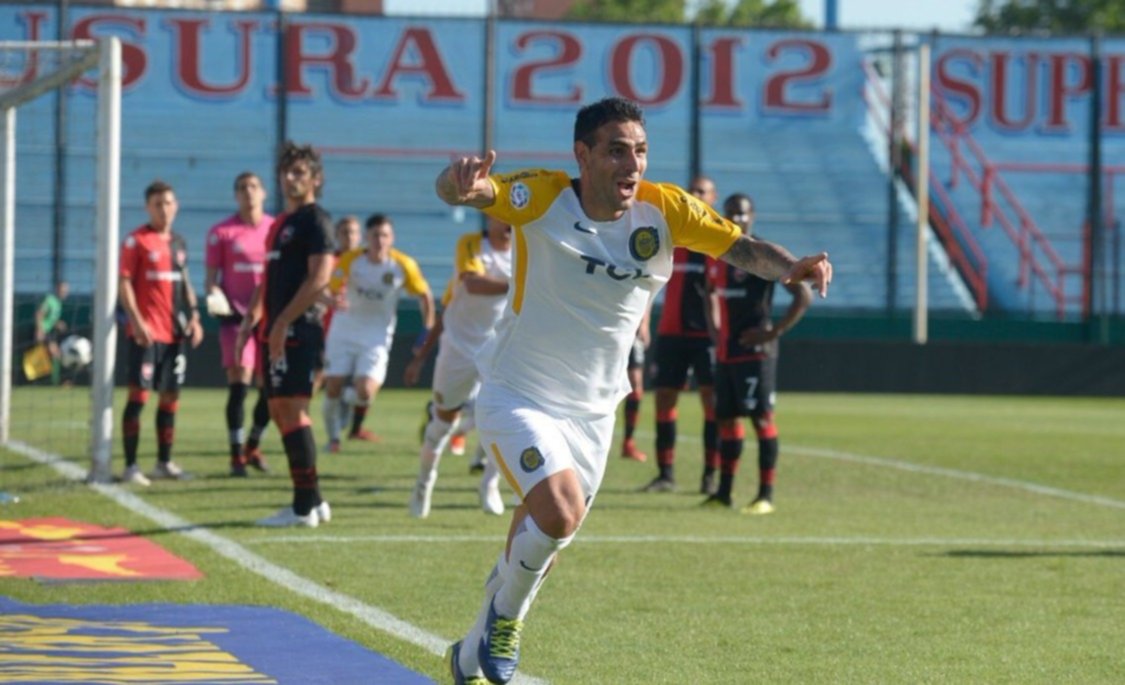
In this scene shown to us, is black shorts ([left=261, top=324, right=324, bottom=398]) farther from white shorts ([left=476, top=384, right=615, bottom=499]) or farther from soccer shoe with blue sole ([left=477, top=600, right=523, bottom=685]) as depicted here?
soccer shoe with blue sole ([left=477, top=600, right=523, bottom=685])

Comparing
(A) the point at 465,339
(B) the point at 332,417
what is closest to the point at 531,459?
(A) the point at 465,339

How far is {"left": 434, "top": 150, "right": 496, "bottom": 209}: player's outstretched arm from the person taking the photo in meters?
6.78

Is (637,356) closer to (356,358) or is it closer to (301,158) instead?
(356,358)

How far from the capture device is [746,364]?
13.7 m

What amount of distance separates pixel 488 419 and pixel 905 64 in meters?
32.1

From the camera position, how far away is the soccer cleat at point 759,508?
1355cm

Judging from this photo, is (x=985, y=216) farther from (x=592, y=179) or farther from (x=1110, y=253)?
(x=592, y=179)

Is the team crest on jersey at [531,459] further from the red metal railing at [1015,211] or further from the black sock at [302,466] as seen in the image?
the red metal railing at [1015,211]

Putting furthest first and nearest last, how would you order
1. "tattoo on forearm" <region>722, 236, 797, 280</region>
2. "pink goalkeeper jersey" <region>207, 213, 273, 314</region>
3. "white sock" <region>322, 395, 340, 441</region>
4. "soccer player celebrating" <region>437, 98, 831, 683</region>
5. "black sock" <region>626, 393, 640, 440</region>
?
1. "white sock" <region>322, 395, 340, 441</region>
2. "black sock" <region>626, 393, 640, 440</region>
3. "pink goalkeeper jersey" <region>207, 213, 273, 314</region>
4. "tattoo on forearm" <region>722, 236, 797, 280</region>
5. "soccer player celebrating" <region>437, 98, 831, 683</region>

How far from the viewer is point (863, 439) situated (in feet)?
70.5

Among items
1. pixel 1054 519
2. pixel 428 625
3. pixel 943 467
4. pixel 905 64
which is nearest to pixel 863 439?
pixel 943 467

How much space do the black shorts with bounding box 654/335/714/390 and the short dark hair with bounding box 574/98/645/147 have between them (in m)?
8.32

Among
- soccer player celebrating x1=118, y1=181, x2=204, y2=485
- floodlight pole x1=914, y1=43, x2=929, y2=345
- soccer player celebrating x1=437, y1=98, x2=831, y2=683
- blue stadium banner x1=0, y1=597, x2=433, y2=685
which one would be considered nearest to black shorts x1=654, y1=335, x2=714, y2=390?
soccer player celebrating x1=118, y1=181, x2=204, y2=485

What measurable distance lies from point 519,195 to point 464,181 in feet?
1.22
